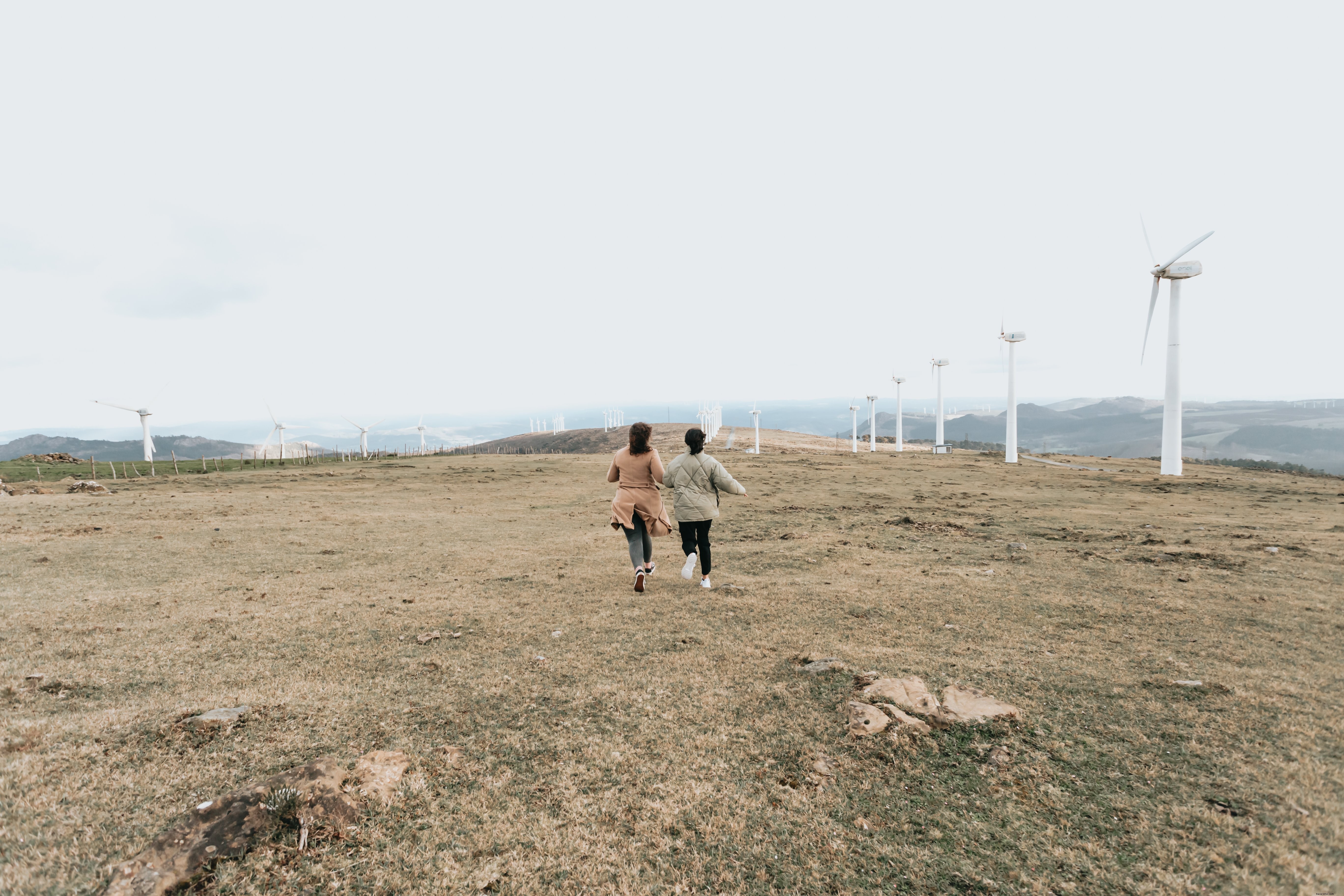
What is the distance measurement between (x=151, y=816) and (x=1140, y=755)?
23.0ft

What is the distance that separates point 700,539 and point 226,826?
712cm

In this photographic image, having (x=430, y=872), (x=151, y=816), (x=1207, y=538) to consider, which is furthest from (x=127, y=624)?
(x=1207, y=538)

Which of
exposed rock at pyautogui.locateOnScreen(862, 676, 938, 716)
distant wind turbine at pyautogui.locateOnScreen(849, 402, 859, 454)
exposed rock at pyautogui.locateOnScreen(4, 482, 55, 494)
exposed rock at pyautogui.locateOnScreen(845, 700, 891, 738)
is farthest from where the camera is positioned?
distant wind turbine at pyautogui.locateOnScreen(849, 402, 859, 454)

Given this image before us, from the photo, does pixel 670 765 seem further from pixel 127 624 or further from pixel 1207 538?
pixel 1207 538

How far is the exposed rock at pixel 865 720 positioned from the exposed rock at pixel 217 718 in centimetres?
530

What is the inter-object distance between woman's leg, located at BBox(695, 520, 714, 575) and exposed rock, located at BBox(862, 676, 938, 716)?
14.0 feet

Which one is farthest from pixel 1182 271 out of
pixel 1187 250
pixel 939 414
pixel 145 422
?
pixel 145 422

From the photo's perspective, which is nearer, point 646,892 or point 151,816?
point 646,892

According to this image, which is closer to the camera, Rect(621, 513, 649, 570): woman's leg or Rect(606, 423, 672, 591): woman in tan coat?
Rect(606, 423, 672, 591): woman in tan coat

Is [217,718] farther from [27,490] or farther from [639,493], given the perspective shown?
[27,490]

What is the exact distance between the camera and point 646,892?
3320 mm

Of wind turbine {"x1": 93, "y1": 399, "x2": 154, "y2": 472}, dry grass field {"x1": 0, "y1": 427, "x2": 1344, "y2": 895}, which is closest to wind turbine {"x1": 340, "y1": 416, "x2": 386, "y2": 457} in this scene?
wind turbine {"x1": 93, "y1": 399, "x2": 154, "y2": 472}

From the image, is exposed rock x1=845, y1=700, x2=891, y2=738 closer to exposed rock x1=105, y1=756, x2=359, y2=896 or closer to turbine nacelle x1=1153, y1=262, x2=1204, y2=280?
exposed rock x1=105, y1=756, x2=359, y2=896

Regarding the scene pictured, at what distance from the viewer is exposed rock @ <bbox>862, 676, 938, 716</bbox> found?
208 inches
